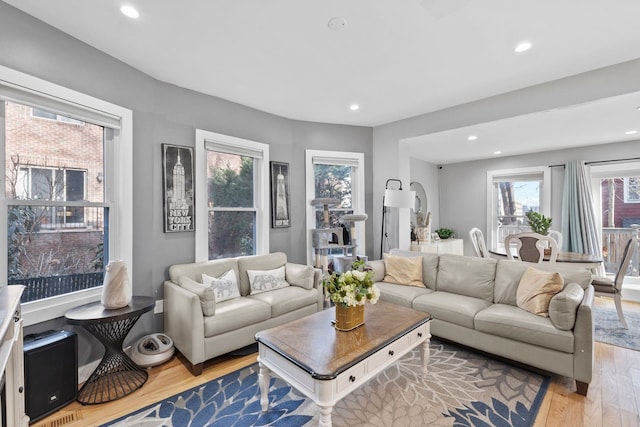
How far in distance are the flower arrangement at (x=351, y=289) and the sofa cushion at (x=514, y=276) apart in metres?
1.63

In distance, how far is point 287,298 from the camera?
307 centimetres

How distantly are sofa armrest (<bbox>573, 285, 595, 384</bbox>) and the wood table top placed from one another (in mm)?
1053

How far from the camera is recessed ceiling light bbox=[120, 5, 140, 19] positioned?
6.35ft

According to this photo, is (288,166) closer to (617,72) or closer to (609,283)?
(617,72)

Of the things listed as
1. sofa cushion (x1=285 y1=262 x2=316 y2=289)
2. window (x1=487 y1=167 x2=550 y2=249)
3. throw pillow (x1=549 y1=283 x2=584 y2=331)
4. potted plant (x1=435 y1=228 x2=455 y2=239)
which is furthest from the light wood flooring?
potted plant (x1=435 y1=228 x2=455 y2=239)

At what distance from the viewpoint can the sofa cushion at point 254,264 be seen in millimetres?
3302

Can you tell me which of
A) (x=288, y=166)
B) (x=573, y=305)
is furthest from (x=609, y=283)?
(x=288, y=166)

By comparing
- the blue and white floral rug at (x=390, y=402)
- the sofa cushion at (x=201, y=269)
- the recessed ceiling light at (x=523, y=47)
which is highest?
the recessed ceiling light at (x=523, y=47)

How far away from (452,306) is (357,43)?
2490 millimetres

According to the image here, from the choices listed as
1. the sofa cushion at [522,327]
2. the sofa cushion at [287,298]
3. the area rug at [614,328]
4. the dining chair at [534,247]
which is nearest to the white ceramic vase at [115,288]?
the sofa cushion at [287,298]

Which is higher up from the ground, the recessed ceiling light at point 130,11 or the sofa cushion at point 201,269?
the recessed ceiling light at point 130,11

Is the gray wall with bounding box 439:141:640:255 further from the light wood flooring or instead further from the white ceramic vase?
the white ceramic vase

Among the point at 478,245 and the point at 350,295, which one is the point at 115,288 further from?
the point at 478,245

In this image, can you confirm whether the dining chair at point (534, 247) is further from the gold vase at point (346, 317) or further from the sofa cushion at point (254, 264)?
the sofa cushion at point (254, 264)
